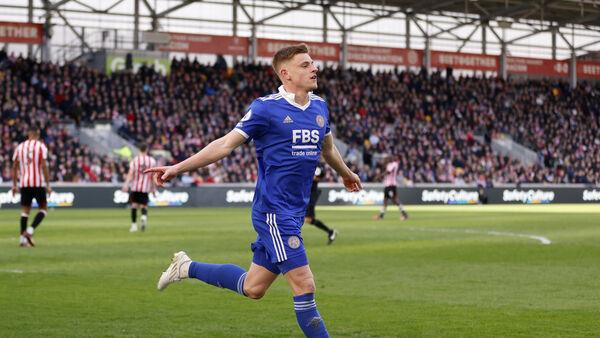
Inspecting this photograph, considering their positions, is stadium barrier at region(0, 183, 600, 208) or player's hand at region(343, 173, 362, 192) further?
stadium barrier at region(0, 183, 600, 208)

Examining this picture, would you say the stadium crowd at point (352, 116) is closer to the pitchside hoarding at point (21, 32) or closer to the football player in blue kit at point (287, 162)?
the pitchside hoarding at point (21, 32)

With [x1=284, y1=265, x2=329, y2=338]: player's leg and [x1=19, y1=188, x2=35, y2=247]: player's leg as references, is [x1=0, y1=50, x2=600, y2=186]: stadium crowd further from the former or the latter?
[x1=284, y1=265, x2=329, y2=338]: player's leg

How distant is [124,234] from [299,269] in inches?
653

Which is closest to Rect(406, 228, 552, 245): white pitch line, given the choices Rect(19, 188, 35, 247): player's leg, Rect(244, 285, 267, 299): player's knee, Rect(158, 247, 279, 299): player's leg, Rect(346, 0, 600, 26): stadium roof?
Rect(19, 188, 35, 247): player's leg

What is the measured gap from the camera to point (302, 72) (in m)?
6.72

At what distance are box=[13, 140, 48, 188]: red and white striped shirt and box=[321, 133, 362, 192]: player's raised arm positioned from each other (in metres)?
11.5

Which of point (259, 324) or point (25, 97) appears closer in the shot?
point (259, 324)

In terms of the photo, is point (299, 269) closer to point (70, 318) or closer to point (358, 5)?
point (70, 318)

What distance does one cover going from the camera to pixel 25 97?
4431 cm

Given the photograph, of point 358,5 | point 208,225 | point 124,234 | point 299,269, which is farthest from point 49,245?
point 358,5

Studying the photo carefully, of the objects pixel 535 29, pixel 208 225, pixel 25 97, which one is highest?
pixel 535 29

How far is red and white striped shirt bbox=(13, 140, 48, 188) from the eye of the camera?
18156 millimetres

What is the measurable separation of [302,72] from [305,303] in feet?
5.05

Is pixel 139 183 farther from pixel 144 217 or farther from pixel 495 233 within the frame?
pixel 495 233
